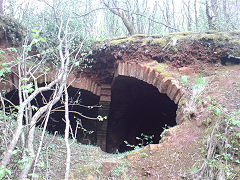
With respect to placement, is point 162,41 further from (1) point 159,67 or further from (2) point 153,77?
(2) point 153,77

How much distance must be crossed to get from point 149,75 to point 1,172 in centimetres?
344

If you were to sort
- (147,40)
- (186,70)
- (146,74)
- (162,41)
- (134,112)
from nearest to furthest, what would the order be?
(186,70), (146,74), (162,41), (147,40), (134,112)

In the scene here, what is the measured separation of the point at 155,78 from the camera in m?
4.40

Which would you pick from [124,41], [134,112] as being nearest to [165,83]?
[124,41]

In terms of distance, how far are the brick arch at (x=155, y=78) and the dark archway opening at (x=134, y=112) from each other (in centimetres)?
34

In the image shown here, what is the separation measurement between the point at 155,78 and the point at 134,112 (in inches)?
108

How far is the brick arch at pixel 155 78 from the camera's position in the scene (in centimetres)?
381

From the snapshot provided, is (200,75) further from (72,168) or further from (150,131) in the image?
(150,131)

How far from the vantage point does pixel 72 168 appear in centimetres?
274

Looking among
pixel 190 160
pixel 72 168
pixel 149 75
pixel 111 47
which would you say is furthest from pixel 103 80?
pixel 190 160

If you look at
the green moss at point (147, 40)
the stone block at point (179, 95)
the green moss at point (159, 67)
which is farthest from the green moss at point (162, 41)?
the stone block at point (179, 95)

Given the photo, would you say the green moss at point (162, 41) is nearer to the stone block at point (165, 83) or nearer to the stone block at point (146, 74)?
the stone block at point (146, 74)

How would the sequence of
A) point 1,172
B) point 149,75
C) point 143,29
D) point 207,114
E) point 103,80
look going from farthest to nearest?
point 143,29
point 103,80
point 149,75
point 207,114
point 1,172

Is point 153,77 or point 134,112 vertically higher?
point 153,77
